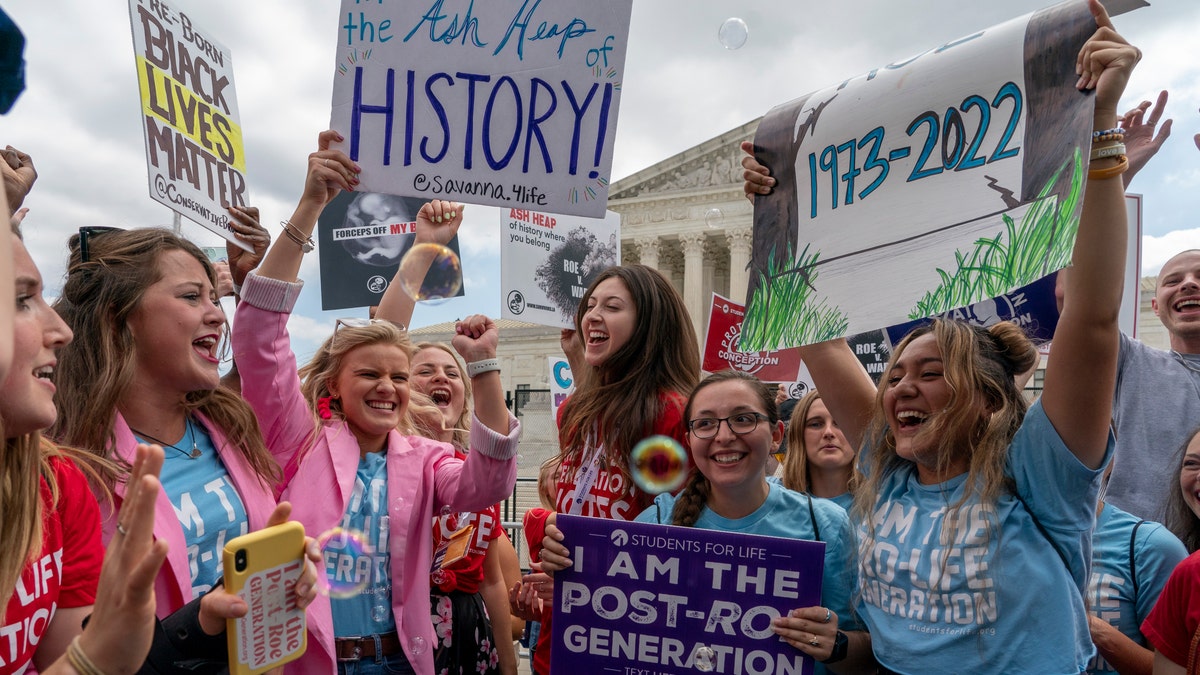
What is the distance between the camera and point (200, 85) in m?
4.12

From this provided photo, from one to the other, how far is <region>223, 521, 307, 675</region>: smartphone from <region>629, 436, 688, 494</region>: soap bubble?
4.67 feet

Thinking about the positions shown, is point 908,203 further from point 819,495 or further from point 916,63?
point 819,495

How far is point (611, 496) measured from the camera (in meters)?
2.76

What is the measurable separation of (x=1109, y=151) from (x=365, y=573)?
2.11 metres

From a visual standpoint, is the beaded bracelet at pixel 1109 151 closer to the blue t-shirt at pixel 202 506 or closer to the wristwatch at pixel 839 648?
the wristwatch at pixel 839 648

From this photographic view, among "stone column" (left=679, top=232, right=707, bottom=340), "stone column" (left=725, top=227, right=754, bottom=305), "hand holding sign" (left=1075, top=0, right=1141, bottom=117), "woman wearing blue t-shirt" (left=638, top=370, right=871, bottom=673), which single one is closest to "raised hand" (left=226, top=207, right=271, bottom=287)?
"woman wearing blue t-shirt" (left=638, top=370, right=871, bottom=673)

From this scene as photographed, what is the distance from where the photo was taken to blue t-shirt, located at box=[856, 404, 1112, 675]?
188 centimetres

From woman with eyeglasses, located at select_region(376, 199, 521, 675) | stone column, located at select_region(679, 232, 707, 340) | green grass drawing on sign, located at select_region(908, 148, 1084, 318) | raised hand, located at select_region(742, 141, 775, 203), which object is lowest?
woman with eyeglasses, located at select_region(376, 199, 521, 675)

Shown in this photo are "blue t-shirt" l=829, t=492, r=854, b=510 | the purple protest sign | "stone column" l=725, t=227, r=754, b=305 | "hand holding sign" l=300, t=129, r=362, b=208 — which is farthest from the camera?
"stone column" l=725, t=227, r=754, b=305

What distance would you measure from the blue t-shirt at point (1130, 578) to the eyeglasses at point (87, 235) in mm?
2847

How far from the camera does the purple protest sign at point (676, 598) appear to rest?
2.16m

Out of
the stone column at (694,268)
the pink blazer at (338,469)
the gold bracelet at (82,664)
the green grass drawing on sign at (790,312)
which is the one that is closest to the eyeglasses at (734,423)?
the green grass drawing on sign at (790,312)

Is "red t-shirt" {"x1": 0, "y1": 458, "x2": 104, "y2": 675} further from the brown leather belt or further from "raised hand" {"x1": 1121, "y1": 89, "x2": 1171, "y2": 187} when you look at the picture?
"raised hand" {"x1": 1121, "y1": 89, "x2": 1171, "y2": 187}

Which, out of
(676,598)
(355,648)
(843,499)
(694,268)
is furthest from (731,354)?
(694,268)
